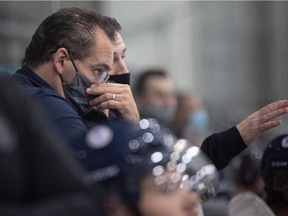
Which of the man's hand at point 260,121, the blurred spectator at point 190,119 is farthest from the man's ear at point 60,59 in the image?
the blurred spectator at point 190,119

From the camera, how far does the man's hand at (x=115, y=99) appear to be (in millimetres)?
4184

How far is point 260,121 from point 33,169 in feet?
6.53

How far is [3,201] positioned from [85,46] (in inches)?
73.3

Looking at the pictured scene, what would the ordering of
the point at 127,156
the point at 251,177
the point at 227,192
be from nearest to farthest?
the point at 127,156
the point at 251,177
the point at 227,192

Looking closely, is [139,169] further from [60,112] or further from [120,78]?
[120,78]

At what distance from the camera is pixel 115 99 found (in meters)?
4.26

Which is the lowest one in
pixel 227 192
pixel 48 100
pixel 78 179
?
pixel 227 192

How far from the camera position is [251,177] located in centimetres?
598

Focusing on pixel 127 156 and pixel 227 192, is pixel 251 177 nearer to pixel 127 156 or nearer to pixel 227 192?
pixel 227 192

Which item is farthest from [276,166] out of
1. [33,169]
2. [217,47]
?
[217,47]

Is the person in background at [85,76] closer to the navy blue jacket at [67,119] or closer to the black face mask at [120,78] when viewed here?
the navy blue jacket at [67,119]

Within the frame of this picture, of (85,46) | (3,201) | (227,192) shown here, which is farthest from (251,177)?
(3,201)

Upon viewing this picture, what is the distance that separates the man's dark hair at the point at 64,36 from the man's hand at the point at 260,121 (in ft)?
2.66

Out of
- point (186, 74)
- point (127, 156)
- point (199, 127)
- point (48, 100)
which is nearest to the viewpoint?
point (127, 156)
